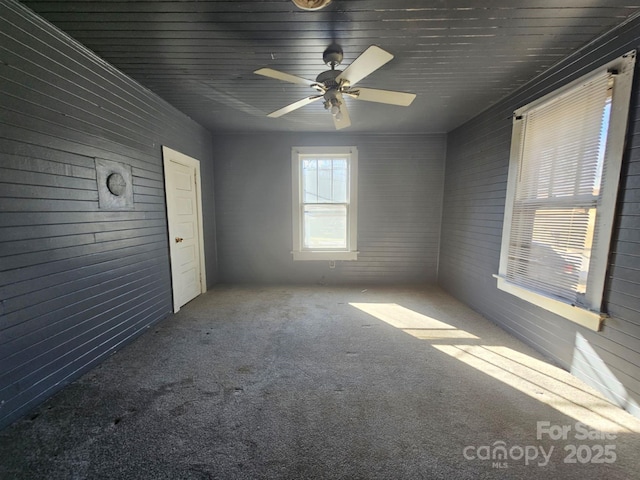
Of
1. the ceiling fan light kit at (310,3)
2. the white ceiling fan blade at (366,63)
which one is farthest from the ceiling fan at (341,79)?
the ceiling fan light kit at (310,3)

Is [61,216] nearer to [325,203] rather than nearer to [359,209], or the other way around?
[325,203]

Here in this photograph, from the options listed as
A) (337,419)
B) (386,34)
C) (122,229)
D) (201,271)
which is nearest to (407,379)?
(337,419)

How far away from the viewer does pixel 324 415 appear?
1.59m

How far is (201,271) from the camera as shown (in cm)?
390

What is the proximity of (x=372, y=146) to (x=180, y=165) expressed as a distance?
9.63ft

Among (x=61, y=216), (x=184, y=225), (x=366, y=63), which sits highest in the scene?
(x=366, y=63)

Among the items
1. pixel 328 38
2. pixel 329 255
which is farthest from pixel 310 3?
pixel 329 255

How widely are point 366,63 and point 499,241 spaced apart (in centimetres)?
240

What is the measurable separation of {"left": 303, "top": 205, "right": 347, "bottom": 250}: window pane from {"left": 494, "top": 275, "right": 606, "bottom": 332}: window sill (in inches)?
96.2

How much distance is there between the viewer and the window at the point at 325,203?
13.8 ft

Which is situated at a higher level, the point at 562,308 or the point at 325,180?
the point at 325,180

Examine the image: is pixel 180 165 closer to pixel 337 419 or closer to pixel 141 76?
pixel 141 76

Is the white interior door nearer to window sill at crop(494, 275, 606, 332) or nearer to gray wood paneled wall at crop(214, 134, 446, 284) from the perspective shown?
gray wood paneled wall at crop(214, 134, 446, 284)

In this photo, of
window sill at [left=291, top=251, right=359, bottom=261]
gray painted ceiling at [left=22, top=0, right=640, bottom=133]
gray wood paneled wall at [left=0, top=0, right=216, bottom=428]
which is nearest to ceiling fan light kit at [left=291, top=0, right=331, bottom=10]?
gray painted ceiling at [left=22, top=0, right=640, bottom=133]
